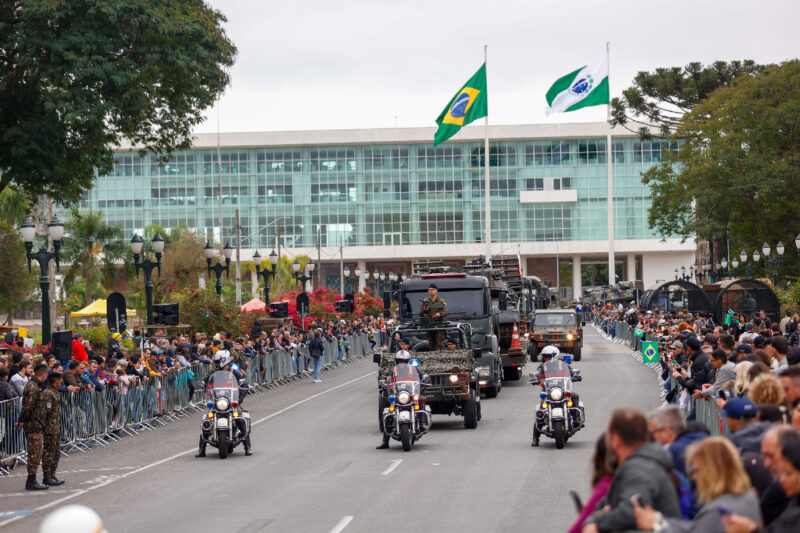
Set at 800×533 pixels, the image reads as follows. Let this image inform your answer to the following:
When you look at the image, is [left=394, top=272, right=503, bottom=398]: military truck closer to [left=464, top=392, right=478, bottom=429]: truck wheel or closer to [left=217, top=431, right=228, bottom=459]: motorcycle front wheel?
[left=464, top=392, right=478, bottom=429]: truck wheel

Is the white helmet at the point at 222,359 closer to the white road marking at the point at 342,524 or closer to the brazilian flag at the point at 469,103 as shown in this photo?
the white road marking at the point at 342,524

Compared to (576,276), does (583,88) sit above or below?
above

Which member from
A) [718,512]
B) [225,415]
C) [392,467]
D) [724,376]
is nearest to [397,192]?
[225,415]

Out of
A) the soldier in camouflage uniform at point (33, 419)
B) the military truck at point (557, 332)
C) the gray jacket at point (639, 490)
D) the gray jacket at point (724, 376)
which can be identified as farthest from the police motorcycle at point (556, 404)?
the military truck at point (557, 332)

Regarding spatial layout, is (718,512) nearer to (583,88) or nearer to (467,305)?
(467,305)

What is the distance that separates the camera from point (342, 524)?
495 inches

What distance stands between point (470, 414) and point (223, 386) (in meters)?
5.40

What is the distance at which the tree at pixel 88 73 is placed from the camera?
2809 cm

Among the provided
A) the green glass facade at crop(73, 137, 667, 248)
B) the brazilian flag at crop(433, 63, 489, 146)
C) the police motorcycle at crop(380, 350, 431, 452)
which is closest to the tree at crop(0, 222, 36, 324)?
the brazilian flag at crop(433, 63, 489, 146)

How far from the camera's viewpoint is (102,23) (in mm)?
28828

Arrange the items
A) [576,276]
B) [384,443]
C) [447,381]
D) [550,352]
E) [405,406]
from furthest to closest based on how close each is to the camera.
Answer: [576,276] → [447,381] → [384,443] → [405,406] → [550,352]

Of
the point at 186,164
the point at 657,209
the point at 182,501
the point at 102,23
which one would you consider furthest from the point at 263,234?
the point at 182,501

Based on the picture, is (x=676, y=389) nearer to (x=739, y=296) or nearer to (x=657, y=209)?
(x=739, y=296)

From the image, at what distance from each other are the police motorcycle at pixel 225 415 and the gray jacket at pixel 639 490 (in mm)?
13373
